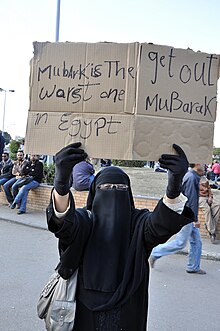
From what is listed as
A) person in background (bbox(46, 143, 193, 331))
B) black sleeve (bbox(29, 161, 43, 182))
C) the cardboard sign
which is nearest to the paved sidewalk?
black sleeve (bbox(29, 161, 43, 182))

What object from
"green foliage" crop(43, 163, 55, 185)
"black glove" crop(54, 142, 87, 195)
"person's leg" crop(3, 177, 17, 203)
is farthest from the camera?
"green foliage" crop(43, 163, 55, 185)

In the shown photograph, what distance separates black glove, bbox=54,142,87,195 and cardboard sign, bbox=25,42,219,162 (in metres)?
0.13

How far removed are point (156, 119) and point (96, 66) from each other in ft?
1.51

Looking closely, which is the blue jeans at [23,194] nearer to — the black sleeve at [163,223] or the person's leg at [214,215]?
the person's leg at [214,215]

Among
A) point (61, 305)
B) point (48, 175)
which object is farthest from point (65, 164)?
point (48, 175)

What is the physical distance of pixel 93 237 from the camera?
256 centimetres

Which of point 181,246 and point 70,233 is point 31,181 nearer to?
point 181,246

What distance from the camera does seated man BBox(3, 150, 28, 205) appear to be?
11805mm

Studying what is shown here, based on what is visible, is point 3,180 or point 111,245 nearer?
point 111,245

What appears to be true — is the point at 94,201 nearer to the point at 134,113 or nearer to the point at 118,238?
the point at 118,238

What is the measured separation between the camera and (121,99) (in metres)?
2.53

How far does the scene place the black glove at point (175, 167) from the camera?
239 cm

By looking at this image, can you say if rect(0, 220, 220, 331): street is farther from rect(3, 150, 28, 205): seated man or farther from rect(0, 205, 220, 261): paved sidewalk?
rect(3, 150, 28, 205): seated man

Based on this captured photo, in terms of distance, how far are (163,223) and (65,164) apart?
0.65 meters
